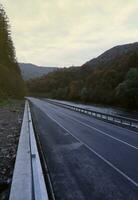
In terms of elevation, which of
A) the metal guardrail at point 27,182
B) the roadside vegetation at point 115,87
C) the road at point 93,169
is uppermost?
the roadside vegetation at point 115,87

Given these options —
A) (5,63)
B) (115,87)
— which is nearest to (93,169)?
(5,63)

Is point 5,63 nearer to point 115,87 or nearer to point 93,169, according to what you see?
point 115,87

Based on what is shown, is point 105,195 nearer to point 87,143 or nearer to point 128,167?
point 128,167

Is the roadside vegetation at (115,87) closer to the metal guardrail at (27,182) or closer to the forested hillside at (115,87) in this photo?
the forested hillside at (115,87)

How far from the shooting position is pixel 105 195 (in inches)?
322

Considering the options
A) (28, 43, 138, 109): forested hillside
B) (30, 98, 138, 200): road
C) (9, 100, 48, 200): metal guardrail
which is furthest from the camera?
(28, 43, 138, 109): forested hillside

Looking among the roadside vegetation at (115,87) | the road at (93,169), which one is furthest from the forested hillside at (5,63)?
the road at (93,169)

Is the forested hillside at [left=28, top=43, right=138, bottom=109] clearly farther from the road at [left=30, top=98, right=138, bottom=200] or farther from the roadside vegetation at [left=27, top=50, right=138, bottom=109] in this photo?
the road at [left=30, top=98, right=138, bottom=200]

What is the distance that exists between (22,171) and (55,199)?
1999 millimetres

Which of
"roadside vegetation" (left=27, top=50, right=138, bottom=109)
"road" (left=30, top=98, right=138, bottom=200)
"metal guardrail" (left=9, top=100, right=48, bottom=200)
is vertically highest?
"roadside vegetation" (left=27, top=50, right=138, bottom=109)

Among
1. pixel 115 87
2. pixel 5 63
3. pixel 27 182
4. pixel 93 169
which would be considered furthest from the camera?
pixel 115 87

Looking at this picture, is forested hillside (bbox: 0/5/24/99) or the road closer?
the road

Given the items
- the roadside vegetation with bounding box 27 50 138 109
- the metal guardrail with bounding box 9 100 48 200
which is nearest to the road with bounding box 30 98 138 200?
the metal guardrail with bounding box 9 100 48 200

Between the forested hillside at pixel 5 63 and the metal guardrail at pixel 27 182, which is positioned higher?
the forested hillside at pixel 5 63
